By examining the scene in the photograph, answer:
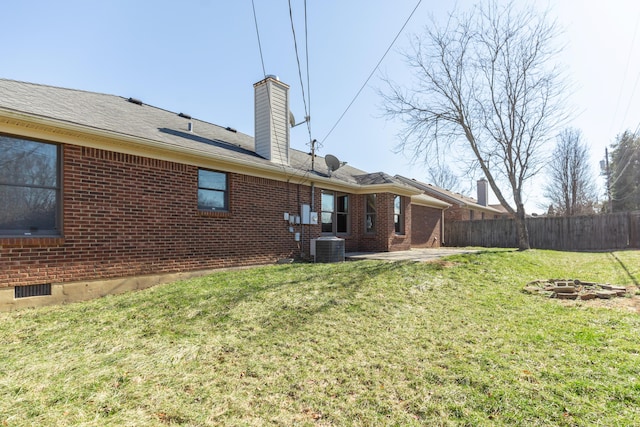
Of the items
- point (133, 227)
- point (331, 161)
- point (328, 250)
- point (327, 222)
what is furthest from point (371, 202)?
point (133, 227)

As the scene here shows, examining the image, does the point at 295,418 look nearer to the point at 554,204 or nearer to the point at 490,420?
the point at 490,420

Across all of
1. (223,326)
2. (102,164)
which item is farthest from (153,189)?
(223,326)

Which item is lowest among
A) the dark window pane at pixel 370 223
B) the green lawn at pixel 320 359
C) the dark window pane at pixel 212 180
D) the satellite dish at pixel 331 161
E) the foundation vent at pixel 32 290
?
the green lawn at pixel 320 359

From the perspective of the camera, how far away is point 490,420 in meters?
2.31

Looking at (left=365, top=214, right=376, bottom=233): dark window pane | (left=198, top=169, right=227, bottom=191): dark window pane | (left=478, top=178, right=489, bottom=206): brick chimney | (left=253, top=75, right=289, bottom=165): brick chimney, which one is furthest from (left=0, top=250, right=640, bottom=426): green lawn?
(left=478, top=178, right=489, bottom=206): brick chimney

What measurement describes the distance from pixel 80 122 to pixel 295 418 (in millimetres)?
6199

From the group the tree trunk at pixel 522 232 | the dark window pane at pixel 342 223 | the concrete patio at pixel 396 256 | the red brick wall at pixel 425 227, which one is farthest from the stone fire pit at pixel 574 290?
the red brick wall at pixel 425 227

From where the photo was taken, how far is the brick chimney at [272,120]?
9859 millimetres

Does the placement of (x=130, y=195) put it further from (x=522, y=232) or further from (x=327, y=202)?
(x=522, y=232)

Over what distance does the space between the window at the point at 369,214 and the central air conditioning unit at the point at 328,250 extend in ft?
11.6

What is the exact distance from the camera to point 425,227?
56.3 feet

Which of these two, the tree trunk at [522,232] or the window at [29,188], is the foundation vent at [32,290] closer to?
the window at [29,188]

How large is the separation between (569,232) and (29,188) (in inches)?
793

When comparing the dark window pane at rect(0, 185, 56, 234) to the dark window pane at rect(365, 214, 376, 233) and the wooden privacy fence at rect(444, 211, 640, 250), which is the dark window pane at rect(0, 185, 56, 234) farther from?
the wooden privacy fence at rect(444, 211, 640, 250)
